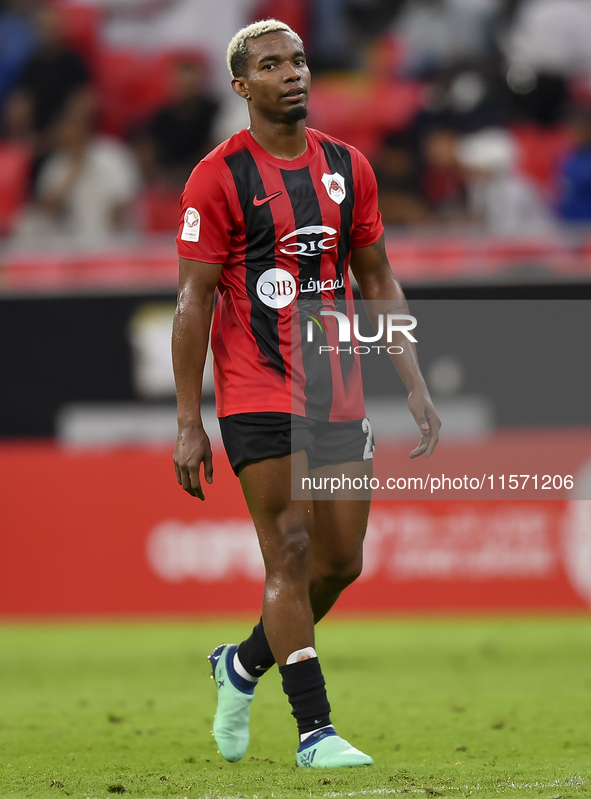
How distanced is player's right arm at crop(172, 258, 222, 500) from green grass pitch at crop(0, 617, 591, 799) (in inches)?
39.9

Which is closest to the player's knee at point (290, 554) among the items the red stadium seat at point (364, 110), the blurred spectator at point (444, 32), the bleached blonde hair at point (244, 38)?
the bleached blonde hair at point (244, 38)

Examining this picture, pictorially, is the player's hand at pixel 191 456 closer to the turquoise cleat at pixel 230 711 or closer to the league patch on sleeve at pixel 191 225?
the league patch on sleeve at pixel 191 225

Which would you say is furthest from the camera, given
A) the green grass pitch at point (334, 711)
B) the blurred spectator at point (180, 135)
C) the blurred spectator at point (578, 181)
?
the blurred spectator at point (180, 135)

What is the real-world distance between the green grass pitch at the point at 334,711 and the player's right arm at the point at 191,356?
1014 mm

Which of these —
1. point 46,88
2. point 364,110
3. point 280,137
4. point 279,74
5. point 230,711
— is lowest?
point 230,711

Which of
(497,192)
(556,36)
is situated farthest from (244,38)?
(556,36)

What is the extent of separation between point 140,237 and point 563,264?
10.2ft

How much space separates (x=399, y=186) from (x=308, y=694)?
6.34 meters

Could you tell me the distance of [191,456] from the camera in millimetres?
4051

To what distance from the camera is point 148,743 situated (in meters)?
4.68

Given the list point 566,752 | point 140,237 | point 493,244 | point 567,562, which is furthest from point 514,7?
point 566,752

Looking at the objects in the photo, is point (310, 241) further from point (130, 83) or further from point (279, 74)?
point (130, 83)

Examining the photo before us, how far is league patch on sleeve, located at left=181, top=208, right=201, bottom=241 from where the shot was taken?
13.3 feet

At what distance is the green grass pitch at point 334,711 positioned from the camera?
382 centimetres
